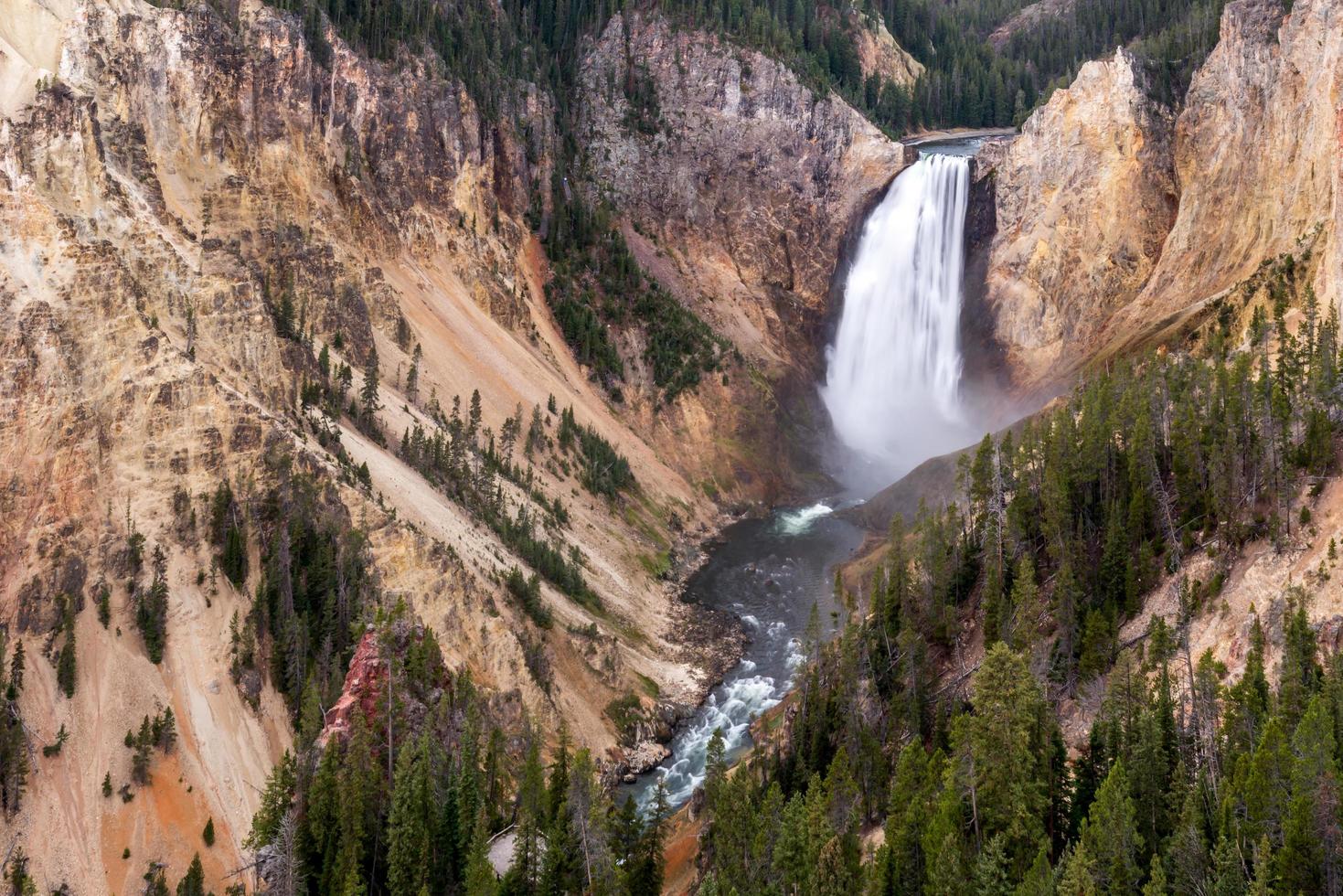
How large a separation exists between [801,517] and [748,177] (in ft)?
137

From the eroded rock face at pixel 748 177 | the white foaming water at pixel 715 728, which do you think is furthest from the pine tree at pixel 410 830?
the eroded rock face at pixel 748 177

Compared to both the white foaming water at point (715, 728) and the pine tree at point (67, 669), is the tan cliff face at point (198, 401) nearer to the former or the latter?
the pine tree at point (67, 669)

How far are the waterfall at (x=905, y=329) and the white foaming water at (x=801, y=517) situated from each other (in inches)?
357

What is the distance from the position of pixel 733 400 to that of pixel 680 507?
1510 cm

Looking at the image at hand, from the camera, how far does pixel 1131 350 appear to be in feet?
253

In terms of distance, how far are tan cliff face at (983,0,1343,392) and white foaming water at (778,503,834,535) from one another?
2059 centimetres

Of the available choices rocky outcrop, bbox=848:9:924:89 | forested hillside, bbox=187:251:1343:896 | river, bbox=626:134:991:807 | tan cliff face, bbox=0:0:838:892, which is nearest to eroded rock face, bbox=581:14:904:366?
river, bbox=626:134:991:807

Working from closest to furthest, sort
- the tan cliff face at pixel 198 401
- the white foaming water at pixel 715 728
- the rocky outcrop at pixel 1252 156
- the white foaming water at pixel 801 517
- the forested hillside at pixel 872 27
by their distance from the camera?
the tan cliff face at pixel 198 401
the white foaming water at pixel 715 728
the rocky outcrop at pixel 1252 156
the white foaming water at pixel 801 517
the forested hillside at pixel 872 27

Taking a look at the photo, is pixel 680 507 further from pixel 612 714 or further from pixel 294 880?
pixel 294 880

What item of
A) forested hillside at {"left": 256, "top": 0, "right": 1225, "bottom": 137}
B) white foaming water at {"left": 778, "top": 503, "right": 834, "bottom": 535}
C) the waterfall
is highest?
forested hillside at {"left": 256, "top": 0, "right": 1225, "bottom": 137}

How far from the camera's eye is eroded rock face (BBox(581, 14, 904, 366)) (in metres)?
117

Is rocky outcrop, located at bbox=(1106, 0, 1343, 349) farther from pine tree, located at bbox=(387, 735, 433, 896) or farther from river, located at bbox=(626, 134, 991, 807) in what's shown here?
pine tree, located at bbox=(387, 735, 433, 896)

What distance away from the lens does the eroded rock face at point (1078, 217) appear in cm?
9088

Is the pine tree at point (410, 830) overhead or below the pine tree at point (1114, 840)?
below
